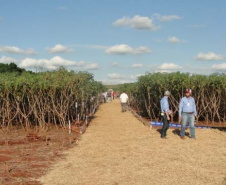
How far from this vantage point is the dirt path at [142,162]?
579 cm

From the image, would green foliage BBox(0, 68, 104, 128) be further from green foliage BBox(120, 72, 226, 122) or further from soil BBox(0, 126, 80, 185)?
green foliage BBox(120, 72, 226, 122)

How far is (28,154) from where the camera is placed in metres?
8.03

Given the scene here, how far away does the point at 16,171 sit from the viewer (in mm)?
6367

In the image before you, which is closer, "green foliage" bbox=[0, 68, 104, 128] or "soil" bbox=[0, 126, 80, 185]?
"soil" bbox=[0, 126, 80, 185]

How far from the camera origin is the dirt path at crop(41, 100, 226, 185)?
579 cm

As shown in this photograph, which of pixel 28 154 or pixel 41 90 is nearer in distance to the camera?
pixel 28 154

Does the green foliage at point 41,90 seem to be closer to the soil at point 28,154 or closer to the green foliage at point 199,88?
the soil at point 28,154

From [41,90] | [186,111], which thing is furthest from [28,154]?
[186,111]

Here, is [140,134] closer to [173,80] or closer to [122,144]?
[122,144]

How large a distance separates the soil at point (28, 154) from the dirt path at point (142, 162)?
1.05 feet

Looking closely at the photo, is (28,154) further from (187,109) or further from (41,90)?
(187,109)

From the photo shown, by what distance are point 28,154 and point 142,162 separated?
10.2 feet

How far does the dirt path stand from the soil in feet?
1.05

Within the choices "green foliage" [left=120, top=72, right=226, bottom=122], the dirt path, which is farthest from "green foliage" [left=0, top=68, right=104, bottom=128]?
"green foliage" [left=120, top=72, right=226, bottom=122]
